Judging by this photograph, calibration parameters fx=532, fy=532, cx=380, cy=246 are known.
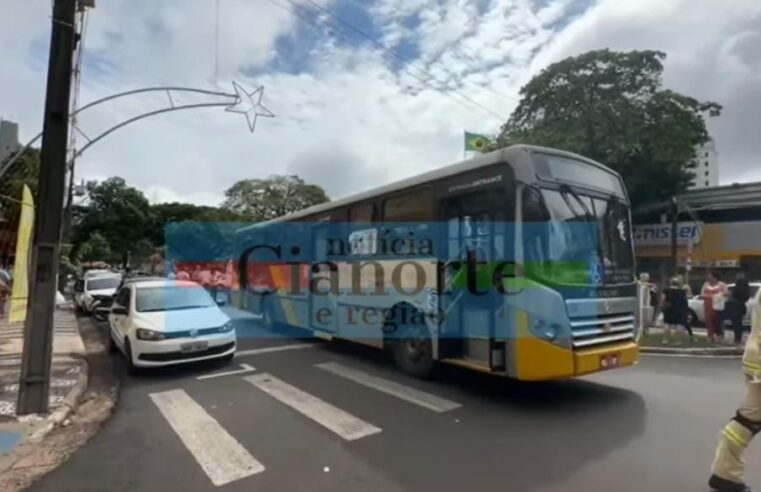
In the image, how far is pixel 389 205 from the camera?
8961 mm

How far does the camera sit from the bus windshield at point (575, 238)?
6.39m

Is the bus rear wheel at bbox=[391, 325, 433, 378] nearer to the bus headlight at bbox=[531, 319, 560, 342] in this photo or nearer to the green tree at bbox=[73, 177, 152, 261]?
the bus headlight at bbox=[531, 319, 560, 342]

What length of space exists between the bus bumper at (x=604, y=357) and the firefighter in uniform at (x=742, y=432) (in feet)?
7.09

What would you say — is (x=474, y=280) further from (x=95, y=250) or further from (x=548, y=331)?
(x=95, y=250)

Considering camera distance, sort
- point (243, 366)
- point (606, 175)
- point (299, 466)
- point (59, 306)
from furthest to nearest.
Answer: point (59, 306)
point (243, 366)
point (606, 175)
point (299, 466)

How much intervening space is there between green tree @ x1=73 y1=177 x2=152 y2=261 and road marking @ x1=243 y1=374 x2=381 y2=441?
182ft

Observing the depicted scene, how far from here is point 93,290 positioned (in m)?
20.5

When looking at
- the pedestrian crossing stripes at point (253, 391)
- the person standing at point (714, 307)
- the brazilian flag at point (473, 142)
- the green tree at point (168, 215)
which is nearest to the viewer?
the pedestrian crossing stripes at point (253, 391)

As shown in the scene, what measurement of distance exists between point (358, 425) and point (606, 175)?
4.79 meters

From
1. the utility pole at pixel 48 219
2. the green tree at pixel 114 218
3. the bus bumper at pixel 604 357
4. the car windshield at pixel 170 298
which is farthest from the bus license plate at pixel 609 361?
the green tree at pixel 114 218

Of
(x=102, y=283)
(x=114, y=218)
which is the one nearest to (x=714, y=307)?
(x=102, y=283)

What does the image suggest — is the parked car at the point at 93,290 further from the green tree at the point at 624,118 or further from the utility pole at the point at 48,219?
the green tree at the point at 624,118

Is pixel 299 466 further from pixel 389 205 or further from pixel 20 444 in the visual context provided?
pixel 389 205

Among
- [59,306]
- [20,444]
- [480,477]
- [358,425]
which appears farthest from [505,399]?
[59,306]
